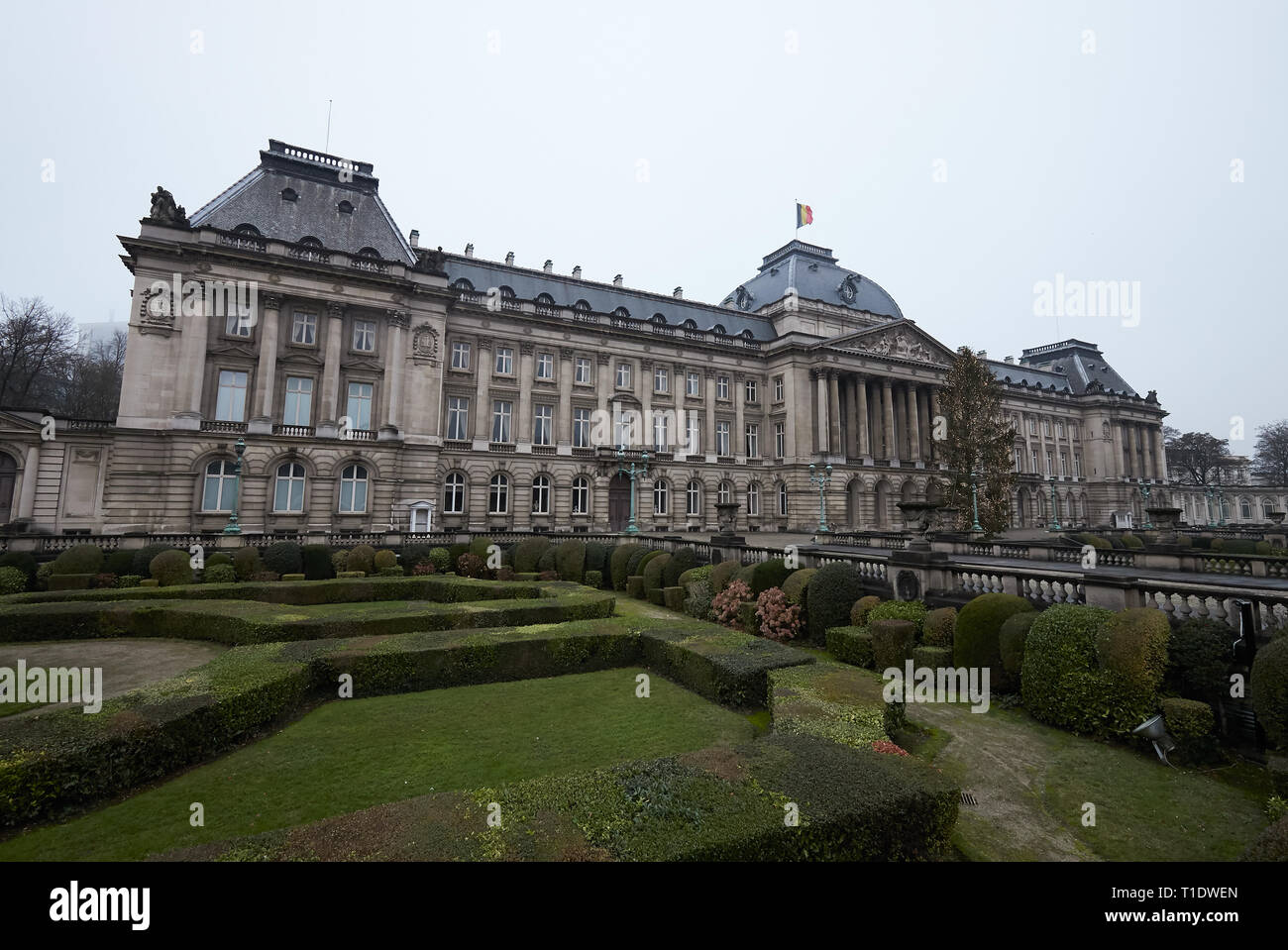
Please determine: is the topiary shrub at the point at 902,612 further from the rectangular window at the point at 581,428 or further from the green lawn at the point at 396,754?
the rectangular window at the point at 581,428

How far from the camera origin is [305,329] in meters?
33.9

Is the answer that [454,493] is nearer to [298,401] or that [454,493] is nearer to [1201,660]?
[298,401]

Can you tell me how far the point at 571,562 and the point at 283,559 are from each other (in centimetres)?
1211

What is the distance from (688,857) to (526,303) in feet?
135

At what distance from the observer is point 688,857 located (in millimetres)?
4012

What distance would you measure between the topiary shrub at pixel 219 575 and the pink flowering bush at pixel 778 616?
808 inches

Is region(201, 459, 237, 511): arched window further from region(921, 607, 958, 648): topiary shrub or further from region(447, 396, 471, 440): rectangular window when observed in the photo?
region(921, 607, 958, 648): topiary shrub

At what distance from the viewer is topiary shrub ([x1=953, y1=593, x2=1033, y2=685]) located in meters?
10.9

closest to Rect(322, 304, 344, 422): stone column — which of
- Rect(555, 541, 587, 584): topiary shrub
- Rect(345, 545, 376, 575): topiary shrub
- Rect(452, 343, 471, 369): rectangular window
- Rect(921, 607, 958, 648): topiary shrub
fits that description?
Rect(452, 343, 471, 369): rectangular window

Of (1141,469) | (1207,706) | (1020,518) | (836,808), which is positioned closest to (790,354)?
(1020,518)

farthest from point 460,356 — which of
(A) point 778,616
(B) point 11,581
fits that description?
(A) point 778,616

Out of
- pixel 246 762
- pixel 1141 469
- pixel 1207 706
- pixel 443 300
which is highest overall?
pixel 443 300

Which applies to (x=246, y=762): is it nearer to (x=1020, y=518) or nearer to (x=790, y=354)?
(x=790, y=354)

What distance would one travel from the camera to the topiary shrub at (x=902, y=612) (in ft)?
42.4
